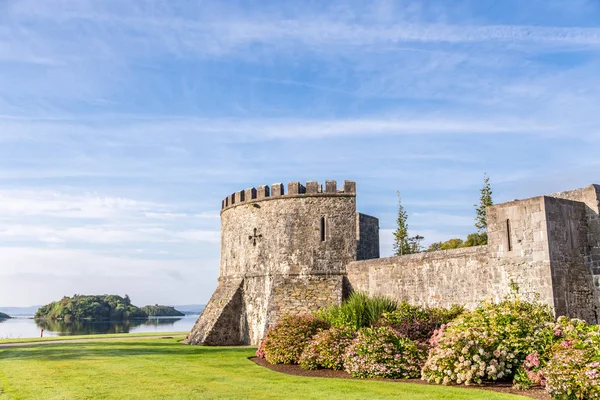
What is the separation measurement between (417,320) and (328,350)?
8.57 feet

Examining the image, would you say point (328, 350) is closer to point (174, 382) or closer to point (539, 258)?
point (174, 382)

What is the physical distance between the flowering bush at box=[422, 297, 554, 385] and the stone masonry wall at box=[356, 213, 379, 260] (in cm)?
1126

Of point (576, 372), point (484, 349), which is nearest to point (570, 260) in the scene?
point (484, 349)

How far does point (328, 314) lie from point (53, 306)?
9231 cm

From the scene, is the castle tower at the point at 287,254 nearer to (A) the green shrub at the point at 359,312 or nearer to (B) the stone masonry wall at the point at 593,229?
(A) the green shrub at the point at 359,312

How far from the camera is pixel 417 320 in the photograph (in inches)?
578

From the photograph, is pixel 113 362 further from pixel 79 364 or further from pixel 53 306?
pixel 53 306

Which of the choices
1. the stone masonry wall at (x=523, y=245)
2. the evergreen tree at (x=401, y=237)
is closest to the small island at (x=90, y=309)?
the evergreen tree at (x=401, y=237)

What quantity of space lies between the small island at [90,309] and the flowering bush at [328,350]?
8280 cm

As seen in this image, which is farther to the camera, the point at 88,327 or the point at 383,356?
the point at 88,327

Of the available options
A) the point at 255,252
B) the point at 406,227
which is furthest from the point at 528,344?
the point at 406,227

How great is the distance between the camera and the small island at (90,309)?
295 ft

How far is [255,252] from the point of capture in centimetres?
2466

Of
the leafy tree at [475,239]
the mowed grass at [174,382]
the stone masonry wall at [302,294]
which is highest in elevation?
the leafy tree at [475,239]
